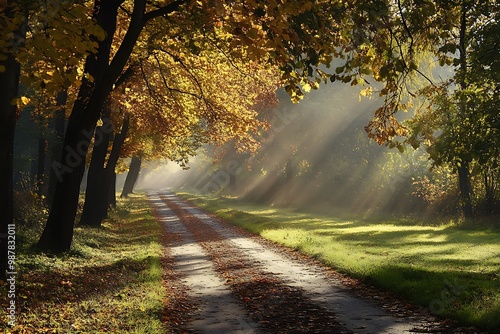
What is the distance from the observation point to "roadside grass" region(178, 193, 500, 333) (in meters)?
9.57

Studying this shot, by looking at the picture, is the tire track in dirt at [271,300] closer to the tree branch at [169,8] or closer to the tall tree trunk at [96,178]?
the tree branch at [169,8]

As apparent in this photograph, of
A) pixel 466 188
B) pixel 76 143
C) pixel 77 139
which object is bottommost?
pixel 466 188

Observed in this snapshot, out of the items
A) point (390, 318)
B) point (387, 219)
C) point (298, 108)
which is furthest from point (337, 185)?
point (390, 318)

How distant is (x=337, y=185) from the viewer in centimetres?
4612

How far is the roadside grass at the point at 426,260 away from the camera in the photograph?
31.4 ft

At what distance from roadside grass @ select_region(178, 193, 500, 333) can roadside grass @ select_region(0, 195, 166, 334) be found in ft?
16.6

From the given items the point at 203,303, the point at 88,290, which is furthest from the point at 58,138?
the point at 203,303

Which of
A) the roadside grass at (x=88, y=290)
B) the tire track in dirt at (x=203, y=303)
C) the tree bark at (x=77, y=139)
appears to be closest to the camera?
the tire track in dirt at (x=203, y=303)

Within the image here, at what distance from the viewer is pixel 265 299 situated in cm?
1071

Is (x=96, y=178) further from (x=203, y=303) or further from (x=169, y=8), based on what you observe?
(x=203, y=303)

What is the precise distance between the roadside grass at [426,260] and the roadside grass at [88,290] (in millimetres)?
5063

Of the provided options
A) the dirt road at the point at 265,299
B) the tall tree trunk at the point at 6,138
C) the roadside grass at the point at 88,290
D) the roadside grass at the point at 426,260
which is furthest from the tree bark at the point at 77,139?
the roadside grass at the point at 426,260

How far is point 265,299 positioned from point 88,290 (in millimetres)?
4196

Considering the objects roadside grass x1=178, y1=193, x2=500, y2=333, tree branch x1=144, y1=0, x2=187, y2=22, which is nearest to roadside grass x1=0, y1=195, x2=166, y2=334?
roadside grass x1=178, y1=193, x2=500, y2=333
